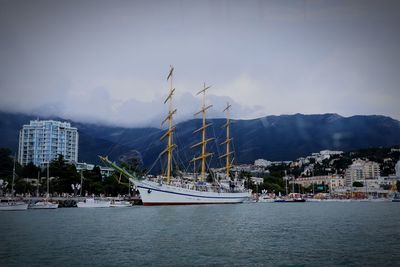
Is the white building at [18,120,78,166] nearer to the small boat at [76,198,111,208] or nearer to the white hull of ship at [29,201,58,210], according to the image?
the small boat at [76,198,111,208]

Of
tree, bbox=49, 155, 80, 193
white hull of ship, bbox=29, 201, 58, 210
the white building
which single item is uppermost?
the white building

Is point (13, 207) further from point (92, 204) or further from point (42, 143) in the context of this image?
point (42, 143)

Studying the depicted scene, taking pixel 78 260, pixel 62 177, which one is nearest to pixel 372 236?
pixel 78 260

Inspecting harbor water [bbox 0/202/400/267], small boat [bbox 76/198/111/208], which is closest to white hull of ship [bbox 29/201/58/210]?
small boat [bbox 76/198/111/208]

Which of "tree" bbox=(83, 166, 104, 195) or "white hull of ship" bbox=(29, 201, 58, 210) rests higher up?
"tree" bbox=(83, 166, 104, 195)

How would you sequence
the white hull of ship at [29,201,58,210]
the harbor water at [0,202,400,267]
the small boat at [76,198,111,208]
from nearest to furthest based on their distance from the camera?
the harbor water at [0,202,400,267] < the white hull of ship at [29,201,58,210] < the small boat at [76,198,111,208]

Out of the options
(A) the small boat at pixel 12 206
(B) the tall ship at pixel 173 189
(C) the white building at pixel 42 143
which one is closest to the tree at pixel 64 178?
(B) the tall ship at pixel 173 189

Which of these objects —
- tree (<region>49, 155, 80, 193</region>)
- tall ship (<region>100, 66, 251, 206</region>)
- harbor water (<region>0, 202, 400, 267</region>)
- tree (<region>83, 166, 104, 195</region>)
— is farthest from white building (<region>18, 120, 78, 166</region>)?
harbor water (<region>0, 202, 400, 267</region>)

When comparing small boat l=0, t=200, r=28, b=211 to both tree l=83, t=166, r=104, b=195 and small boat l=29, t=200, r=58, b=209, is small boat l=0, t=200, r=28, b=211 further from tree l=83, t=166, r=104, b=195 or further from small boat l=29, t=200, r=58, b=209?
tree l=83, t=166, r=104, b=195

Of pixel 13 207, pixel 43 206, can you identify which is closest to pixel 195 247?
pixel 13 207

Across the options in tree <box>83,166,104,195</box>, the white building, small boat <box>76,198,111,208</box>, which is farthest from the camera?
the white building

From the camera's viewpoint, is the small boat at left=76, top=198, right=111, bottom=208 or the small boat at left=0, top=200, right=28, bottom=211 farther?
the small boat at left=76, top=198, right=111, bottom=208

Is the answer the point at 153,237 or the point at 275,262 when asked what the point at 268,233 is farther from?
the point at 275,262

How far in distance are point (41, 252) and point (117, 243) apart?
17.0 feet
